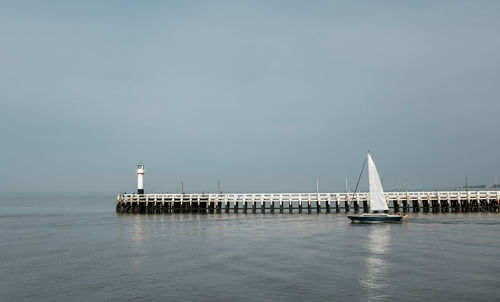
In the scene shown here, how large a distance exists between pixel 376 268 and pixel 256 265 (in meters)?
6.69

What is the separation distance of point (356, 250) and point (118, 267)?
1580 cm

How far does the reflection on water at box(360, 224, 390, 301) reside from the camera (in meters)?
19.1

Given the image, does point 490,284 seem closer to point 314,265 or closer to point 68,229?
point 314,265

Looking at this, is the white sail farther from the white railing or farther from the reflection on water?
the reflection on water

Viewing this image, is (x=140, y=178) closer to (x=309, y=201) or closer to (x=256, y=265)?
(x=309, y=201)

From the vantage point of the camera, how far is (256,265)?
82.4 ft

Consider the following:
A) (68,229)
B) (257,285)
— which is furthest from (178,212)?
(257,285)

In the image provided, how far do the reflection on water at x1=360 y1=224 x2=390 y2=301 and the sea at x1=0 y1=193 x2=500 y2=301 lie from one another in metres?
0.05

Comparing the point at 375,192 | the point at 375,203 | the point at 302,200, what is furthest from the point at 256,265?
the point at 302,200

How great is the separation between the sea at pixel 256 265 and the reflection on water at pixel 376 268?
0.16 feet

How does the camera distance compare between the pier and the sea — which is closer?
the sea

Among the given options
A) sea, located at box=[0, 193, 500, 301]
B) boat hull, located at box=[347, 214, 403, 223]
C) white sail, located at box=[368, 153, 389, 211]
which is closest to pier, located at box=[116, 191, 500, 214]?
white sail, located at box=[368, 153, 389, 211]

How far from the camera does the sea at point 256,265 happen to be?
19191 mm

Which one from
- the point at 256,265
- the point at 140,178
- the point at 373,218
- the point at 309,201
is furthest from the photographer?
the point at 140,178
